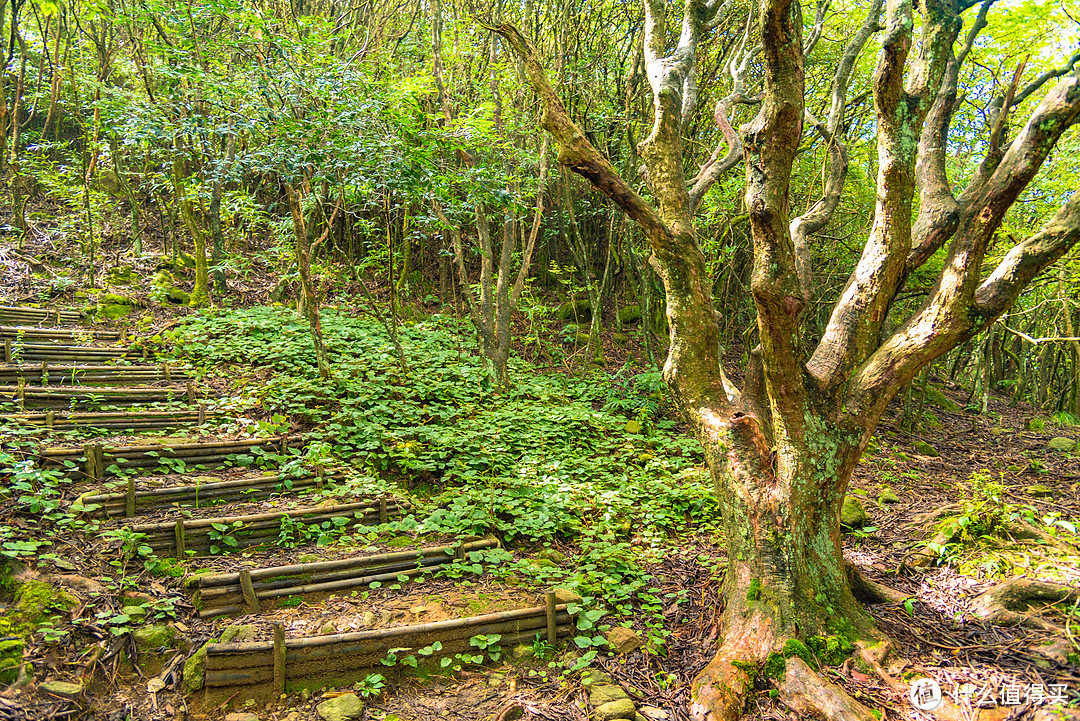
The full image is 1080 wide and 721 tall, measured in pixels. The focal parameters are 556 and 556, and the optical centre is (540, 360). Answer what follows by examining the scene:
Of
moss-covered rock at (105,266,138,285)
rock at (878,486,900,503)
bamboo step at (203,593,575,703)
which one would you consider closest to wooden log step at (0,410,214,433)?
bamboo step at (203,593,575,703)

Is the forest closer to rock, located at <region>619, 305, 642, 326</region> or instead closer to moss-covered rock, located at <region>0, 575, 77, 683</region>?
moss-covered rock, located at <region>0, 575, 77, 683</region>

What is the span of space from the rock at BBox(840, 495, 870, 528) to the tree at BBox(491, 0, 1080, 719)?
4.94ft

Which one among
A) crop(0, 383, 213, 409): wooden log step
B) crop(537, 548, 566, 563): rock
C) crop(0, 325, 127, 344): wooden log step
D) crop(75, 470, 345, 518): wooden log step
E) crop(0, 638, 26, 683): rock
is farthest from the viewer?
crop(0, 325, 127, 344): wooden log step

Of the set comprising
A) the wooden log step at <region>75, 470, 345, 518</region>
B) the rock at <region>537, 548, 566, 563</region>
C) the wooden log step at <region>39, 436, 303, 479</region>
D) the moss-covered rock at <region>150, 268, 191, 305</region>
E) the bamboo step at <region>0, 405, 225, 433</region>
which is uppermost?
the moss-covered rock at <region>150, 268, 191, 305</region>

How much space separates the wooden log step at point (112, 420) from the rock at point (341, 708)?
145 inches

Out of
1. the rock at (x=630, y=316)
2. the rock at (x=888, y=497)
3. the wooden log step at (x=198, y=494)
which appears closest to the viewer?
the wooden log step at (x=198, y=494)

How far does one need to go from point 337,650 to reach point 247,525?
5.05 feet

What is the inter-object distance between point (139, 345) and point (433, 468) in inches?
174

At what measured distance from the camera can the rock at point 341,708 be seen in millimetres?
2947

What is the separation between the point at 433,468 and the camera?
5754 mm

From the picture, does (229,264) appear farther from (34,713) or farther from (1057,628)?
(1057,628)

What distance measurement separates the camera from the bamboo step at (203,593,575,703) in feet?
9.81

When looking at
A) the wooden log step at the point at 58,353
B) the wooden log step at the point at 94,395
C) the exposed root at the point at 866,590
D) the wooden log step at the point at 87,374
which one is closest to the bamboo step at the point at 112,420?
the wooden log step at the point at 94,395

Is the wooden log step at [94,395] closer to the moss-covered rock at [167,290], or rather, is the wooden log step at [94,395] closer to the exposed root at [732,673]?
the moss-covered rock at [167,290]
